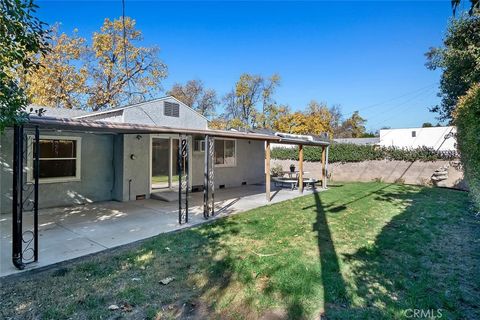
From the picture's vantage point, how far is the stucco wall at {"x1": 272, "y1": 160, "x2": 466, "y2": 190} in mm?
14058

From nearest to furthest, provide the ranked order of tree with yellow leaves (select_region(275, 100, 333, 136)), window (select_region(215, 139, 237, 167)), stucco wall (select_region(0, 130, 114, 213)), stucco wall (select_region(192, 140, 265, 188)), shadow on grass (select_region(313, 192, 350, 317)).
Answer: shadow on grass (select_region(313, 192, 350, 317)) < stucco wall (select_region(0, 130, 114, 213)) < stucco wall (select_region(192, 140, 265, 188)) < window (select_region(215, 139, 237, 167)) < tree with yellow leaves (select_region(275, 100, 333, 136))

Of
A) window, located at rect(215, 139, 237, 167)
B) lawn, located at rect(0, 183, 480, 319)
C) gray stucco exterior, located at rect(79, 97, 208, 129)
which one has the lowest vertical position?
lawn, located at rect(0, 183, 480, 319)

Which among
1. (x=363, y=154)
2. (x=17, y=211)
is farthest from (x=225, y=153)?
(x=17, y=211)

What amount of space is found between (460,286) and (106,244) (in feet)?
18.5

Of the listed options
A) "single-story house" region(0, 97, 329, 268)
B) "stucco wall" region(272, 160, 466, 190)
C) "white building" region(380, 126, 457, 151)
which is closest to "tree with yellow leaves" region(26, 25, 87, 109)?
"single-story house" region(0, 97, 329, 268)

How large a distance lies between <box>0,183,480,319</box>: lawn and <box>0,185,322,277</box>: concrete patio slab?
0.49 metres

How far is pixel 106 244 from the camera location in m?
5.20

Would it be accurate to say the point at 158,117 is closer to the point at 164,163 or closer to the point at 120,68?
the point at 164,163

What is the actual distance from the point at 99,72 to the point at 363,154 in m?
21.2

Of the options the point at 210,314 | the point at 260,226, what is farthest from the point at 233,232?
the point at 210,314

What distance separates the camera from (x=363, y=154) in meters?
17.3

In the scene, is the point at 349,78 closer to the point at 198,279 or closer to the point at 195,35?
the point at 195,35

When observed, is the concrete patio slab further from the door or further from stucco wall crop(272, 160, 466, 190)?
stucco wall crop(272, 160, 466, 190)

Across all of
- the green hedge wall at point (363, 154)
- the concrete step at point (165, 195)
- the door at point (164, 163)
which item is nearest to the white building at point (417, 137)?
the green hedge wall at point (363, 154)
